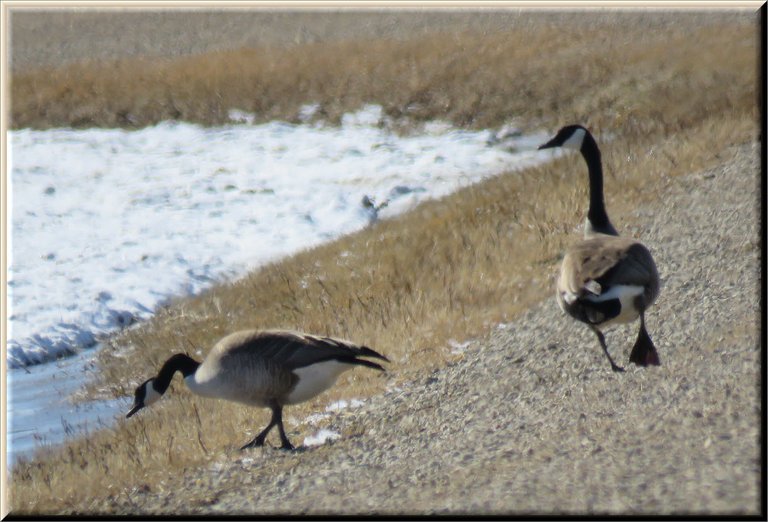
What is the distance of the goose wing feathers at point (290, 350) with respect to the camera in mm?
8008

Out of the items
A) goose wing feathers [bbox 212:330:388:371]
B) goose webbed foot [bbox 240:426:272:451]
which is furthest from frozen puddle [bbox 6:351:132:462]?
goose wing feathers [bbox 212:330:388:371]

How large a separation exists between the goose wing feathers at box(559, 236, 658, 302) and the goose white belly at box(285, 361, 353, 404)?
1.90m

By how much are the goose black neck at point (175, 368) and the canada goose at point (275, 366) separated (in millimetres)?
766

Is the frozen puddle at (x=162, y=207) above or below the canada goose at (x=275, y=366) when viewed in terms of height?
below

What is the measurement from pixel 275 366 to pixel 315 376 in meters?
0.33

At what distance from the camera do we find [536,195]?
1650cm

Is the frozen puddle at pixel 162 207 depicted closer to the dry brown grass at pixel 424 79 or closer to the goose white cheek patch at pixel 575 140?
the dry brown grass at pixel 424 79

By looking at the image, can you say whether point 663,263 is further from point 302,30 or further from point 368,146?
point 302,30

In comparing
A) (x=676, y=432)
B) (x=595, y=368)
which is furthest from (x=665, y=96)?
(x=676, y=432)

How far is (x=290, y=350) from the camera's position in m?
8.05

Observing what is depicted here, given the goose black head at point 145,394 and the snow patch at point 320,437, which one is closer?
the snow patch at point 320,437

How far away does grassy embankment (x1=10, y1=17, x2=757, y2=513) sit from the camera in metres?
10.1

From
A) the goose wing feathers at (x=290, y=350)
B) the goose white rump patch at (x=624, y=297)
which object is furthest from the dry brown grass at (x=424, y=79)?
the goose wing feathers at (x=290, y=350)

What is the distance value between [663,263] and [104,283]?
31.2ft
